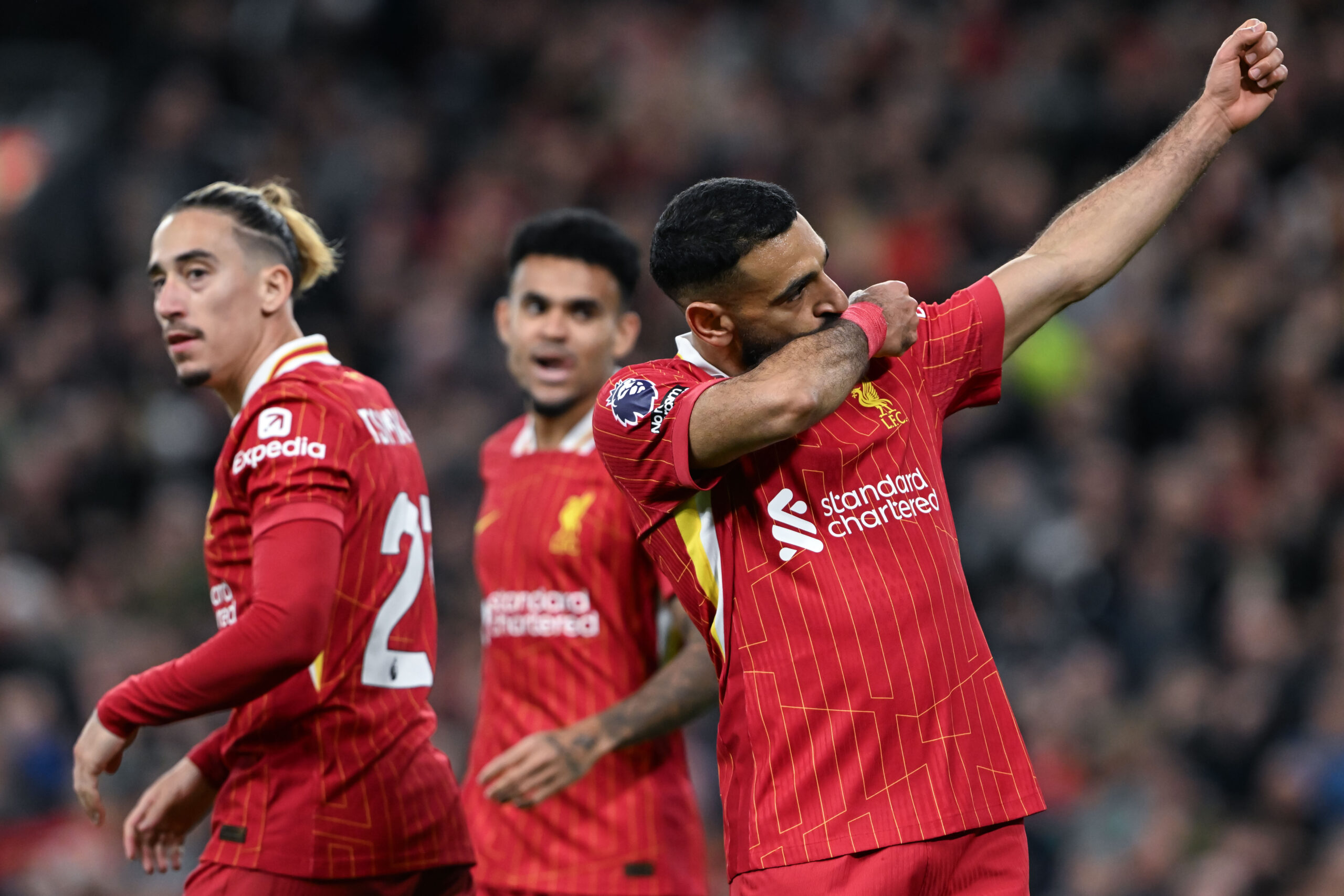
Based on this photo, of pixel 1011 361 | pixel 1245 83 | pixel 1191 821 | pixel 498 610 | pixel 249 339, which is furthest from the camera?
pixel 1011 361

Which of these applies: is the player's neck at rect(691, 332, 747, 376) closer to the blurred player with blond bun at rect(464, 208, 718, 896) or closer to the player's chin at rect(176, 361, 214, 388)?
the blurred player with blond bun at rect(464, 208, 718, 896)

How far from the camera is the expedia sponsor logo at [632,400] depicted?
11.1 feet

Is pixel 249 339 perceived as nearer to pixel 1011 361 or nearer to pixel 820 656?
pixel 820 656

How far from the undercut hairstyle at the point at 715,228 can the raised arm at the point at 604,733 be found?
140cm

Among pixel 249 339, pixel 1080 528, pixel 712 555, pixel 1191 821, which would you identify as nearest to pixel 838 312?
pixel 712 555

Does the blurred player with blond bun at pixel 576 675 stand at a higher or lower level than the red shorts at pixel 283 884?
higher

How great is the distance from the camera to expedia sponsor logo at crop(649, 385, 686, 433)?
11.0ft

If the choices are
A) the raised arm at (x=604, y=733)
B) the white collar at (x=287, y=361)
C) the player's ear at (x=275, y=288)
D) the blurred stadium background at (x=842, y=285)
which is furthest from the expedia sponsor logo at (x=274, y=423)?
the blurred stadium background at (x=842, y=285)

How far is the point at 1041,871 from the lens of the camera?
7.96 m

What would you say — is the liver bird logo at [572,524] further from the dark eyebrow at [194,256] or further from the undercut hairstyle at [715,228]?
the undercut hairstyle at [715,228]

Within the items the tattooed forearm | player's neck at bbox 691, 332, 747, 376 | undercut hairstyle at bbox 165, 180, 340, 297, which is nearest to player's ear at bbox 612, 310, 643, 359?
undercut hairstyle at bbox 165, 180, 340, 297

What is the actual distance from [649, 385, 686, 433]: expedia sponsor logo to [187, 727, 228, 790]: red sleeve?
5.11 ft

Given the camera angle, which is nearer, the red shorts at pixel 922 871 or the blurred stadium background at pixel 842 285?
the red shorts at pixel 922 871

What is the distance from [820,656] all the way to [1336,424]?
654cm
